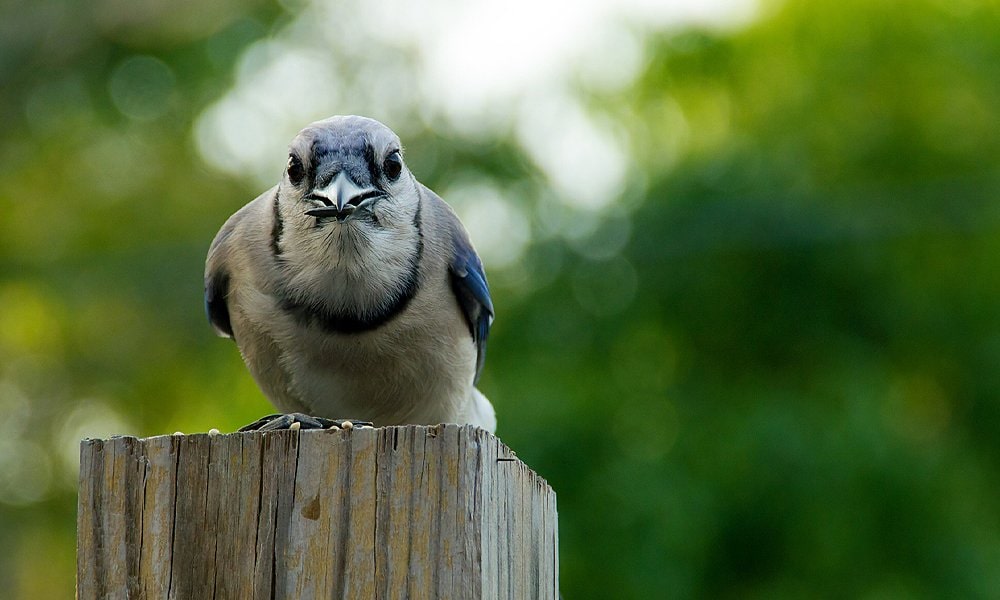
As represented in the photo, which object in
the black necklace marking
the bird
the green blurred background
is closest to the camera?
the bird

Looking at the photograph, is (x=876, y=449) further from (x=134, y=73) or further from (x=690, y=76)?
(x=134, y=73)

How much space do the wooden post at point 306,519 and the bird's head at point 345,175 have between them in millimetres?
1305

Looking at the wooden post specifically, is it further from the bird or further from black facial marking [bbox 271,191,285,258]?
black facial marking [bbox 271,191,285,258]

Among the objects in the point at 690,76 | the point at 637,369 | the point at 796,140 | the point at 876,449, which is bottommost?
the point at 876,449

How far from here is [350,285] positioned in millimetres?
3836

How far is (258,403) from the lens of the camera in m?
11.0

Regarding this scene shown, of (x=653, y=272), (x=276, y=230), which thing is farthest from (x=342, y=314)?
(x=653, y=272)

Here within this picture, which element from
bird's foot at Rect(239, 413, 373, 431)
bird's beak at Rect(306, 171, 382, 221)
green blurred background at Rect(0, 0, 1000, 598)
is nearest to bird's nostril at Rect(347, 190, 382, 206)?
bird's beak at Rect(306, 171, 382, 221)

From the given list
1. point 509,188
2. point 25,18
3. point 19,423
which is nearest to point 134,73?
point 25,18

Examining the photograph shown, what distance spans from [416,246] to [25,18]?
14.6m

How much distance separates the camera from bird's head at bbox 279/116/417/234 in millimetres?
3646

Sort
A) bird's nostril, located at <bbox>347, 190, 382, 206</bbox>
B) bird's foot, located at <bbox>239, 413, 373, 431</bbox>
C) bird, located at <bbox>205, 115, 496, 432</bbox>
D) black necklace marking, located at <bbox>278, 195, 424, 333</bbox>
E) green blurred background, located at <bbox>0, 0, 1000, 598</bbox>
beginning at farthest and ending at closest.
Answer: green blurred background, located at <bbox>0, 0, 1000, 598</bbox> < black necklace marking, located at <bbox>278, 195, 424, 333</bbox> < bird, located at <bbox>205, 115, 496, 432</bbox> < bird's nostril, located at <bbox>347, 190, 382, 206</bbox> < bird's foot, located at <bbox>239, 413, 373, 431</bbox>

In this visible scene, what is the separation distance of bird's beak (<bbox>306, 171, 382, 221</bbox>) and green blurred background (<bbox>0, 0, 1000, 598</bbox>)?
7.53 metres

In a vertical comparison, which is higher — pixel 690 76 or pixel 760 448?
pixel 690 76
